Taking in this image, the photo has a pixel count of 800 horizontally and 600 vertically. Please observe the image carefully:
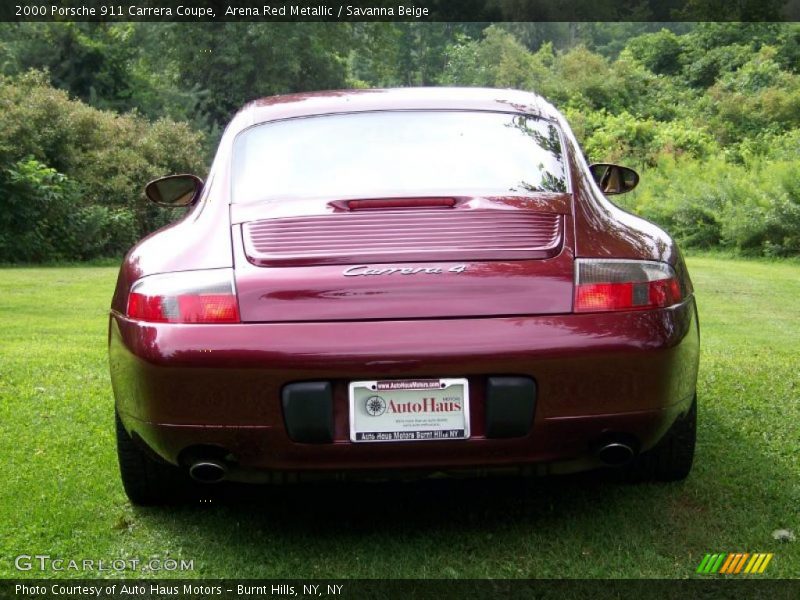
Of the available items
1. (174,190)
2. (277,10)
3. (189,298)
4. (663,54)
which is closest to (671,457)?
(189,298)

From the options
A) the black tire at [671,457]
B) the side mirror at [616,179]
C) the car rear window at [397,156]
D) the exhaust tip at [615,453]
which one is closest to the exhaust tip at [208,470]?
the car rear window at [397,156]

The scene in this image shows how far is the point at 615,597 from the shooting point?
288 centimetres

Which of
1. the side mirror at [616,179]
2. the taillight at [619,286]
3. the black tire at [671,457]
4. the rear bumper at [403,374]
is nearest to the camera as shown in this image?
the rear bumper at [403,374]

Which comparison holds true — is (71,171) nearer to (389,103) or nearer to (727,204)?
(727,204)

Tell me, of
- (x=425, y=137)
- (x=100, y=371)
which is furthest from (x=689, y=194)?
(x=425, y=137)

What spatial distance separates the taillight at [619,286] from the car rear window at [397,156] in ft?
1.63

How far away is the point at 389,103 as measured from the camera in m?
4.05

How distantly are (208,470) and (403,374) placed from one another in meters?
0.68

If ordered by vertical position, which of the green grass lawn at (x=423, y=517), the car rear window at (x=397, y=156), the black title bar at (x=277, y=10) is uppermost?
the car rear window at (x=397, y=156)

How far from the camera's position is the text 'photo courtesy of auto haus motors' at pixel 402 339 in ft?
9.61

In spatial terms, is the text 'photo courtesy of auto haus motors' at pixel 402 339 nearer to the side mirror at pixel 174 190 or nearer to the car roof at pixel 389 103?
the car roof at pixel 389 103

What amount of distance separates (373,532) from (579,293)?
106cm

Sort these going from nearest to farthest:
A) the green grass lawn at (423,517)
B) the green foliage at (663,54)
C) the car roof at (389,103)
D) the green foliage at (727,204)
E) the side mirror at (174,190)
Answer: the green grass lawn at (423,517), the car roof at (389,103), the side mirror at (174,190), the green foliage at (727,204), the green foliage at (663,54)

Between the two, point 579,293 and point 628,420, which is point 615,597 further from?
point 579,293
